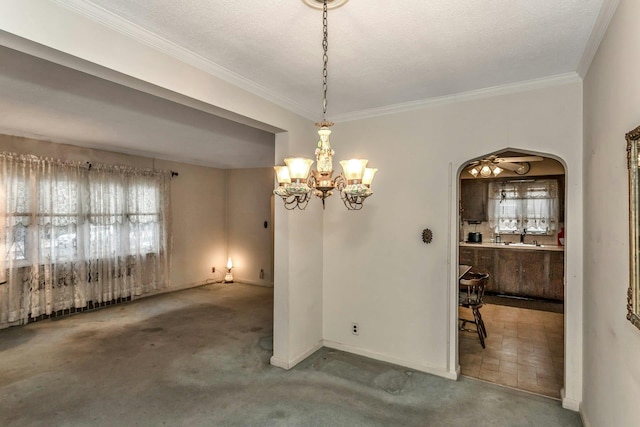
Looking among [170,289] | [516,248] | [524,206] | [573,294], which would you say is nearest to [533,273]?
[516,248]

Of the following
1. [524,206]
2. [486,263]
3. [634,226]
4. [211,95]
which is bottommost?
[486,263]

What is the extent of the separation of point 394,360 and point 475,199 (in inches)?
187

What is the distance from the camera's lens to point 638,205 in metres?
1.38

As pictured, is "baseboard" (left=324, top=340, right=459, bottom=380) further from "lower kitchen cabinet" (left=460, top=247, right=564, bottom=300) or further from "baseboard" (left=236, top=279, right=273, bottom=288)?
"lower kitchen cabinet" (left=460, top=247, right=564, bottom=300)

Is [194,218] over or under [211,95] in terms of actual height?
under

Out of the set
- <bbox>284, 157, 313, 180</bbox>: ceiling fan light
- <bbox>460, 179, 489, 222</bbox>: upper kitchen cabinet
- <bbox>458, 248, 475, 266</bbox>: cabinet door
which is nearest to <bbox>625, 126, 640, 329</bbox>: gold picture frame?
<bbox>284, 157, 313, 180</bbox>: ceiling fan light

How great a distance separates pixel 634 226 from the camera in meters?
1.42

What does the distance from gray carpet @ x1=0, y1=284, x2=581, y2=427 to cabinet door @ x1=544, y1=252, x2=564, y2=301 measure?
12.7 feet

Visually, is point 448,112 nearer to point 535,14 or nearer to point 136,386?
point 535,14

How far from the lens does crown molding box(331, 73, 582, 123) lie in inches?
108

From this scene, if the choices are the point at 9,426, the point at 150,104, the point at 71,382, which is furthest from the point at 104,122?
the point at 9,426

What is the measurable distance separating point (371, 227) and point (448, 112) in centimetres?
136

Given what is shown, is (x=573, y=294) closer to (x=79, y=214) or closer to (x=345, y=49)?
(x=345, y=49)

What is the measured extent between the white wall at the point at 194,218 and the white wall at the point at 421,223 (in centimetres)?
413
